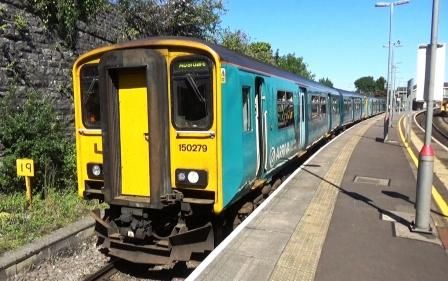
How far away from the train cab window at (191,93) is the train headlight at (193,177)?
588 mm

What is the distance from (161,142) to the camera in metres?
5.76

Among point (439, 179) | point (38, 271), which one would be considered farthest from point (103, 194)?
point (439, 179)

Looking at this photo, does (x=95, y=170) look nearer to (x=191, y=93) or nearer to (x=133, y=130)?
(x=133, y=130)

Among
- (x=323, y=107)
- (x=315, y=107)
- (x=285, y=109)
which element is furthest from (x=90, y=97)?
(x=323, y=107)

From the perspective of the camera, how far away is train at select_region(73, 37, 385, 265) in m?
5.72

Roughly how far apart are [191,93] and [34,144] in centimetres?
486

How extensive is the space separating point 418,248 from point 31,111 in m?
7.81

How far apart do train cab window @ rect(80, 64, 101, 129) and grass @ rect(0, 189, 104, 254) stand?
212 cm

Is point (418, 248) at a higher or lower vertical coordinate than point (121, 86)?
lower

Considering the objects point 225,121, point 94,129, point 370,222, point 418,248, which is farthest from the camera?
point 370,222

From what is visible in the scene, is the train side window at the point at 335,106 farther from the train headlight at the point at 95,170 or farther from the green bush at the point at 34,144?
the train headlight at the point at 95,170

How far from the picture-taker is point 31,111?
941 centimetres

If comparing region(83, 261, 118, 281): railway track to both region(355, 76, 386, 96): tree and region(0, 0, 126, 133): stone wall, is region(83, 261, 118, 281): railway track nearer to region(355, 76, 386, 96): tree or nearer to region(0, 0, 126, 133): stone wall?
region(0, 0, 126, 133): stone wall

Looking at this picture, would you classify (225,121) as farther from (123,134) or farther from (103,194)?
(103,194)
